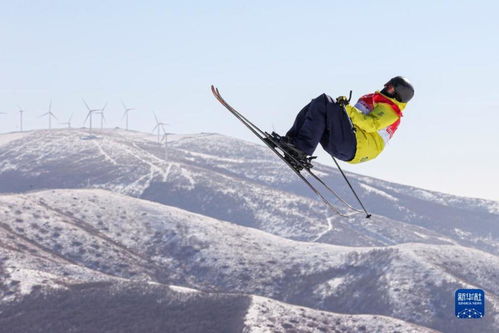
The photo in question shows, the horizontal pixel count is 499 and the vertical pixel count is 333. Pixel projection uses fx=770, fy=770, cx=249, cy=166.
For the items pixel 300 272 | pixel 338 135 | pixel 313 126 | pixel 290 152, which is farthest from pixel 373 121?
pixel 300 272

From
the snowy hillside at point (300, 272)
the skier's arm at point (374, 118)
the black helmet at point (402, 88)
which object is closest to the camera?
the black helmet at point (402, 88)

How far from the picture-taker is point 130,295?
144875 millimetres

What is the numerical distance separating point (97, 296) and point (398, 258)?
255 ft

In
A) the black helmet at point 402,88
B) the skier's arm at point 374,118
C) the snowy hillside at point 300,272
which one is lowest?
the snowy hillside at point 300,272

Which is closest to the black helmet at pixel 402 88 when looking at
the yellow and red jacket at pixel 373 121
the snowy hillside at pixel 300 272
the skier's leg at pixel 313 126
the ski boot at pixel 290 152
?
the yellow and red jacket at pixel 373 121

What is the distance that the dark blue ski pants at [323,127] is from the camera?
18.2 m

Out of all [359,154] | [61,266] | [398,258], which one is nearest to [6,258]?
[61,266]

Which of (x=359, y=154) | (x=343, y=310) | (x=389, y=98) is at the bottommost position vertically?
(x=343, y=310)

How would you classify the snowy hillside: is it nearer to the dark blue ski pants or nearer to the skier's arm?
the dark blue ski pants

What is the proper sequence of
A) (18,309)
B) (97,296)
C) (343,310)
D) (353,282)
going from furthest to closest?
(353,282), (343,310), (97,296), (18,309)

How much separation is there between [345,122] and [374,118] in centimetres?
78

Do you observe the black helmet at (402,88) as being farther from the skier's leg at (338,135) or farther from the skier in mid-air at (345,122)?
the skier's leg at (338,135)

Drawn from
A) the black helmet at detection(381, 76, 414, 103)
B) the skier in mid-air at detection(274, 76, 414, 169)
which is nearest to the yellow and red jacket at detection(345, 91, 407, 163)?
the skier in mid-air at detection(274, 76, 414, 169)

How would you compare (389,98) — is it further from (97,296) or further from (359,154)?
(97,296)
